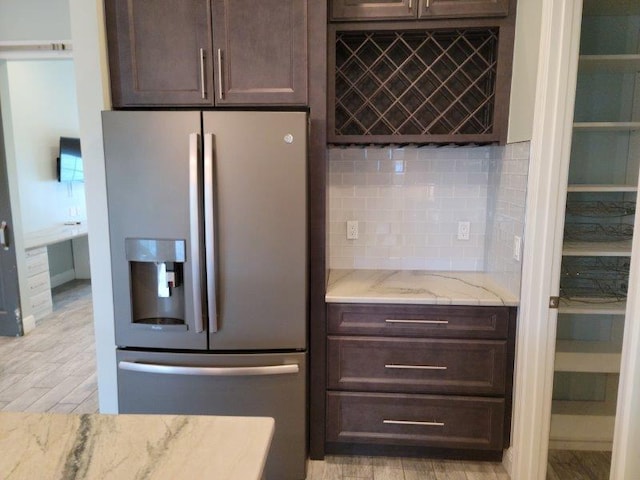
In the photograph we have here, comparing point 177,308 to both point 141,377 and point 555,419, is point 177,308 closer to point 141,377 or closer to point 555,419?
point 141,377

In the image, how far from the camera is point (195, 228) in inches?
72.9

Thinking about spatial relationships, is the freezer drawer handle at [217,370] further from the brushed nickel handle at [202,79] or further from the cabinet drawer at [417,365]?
the brushed nickel handle at [202,79]

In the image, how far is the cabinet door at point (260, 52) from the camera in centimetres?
193

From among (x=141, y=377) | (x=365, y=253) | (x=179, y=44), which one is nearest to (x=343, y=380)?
(x=365, y=253)

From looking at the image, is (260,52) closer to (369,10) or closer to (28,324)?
(369,10)

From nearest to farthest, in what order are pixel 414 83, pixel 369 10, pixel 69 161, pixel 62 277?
pixel 369 10 → pixel 414 83 → pixel 69 161 → pixel 62 277

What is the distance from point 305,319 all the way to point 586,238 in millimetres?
1496

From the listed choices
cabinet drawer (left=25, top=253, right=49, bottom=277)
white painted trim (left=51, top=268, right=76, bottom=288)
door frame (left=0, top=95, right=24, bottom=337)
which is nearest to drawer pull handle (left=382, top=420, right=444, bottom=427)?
door frame (left=0, top=95, right=24, bottom=337)

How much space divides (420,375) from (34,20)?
3630 millimetres

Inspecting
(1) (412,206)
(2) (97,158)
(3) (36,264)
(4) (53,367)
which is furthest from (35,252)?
(1) (412,206)

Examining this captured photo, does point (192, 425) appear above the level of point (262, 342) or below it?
above

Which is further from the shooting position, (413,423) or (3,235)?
(3,235)

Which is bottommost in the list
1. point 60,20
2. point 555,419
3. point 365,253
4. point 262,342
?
point 555,419

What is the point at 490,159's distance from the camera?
2.46 metres
